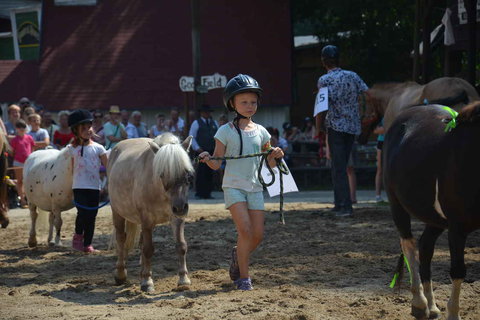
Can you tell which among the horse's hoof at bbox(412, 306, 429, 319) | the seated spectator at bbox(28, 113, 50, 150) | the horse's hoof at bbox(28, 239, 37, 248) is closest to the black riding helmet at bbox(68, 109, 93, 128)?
the horse's hoof at bbox(28, 239, 37, 248)

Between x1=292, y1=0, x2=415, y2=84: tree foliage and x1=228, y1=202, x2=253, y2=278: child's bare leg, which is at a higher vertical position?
x1=292, y1=0, x2=415, y2=84: tree foliage

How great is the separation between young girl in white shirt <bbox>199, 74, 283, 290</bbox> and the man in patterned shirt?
4.92m

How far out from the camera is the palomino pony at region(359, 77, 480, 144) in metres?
11.1

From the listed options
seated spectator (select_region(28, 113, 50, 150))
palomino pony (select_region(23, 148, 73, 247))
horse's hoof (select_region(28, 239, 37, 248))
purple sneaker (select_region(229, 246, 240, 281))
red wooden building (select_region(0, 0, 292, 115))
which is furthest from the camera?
red wooden building (select_region(0, 0, 292, 115))

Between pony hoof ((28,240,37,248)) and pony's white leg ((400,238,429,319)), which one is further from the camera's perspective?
pony hoof ((28,240,37,248))

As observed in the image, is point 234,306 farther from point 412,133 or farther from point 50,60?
point 50,60

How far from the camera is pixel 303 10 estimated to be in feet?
101

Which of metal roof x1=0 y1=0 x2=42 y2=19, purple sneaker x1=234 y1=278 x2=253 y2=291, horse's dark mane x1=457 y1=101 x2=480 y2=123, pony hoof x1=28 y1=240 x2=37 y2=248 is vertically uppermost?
metal roof x1=0 y1=0 x2=42 y2=19

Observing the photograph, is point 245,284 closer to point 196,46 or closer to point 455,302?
point 455,302

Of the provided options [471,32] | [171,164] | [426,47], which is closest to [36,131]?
[471,32]

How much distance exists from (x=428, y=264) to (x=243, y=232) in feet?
5.45

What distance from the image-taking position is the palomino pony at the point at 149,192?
7438mm

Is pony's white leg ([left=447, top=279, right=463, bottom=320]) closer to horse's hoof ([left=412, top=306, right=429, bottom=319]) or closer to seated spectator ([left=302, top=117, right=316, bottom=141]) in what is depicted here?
horse's hoof ([left=412, top=306, right=429, bottom=319])

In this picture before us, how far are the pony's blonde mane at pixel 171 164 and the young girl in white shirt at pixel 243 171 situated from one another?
0.22m
